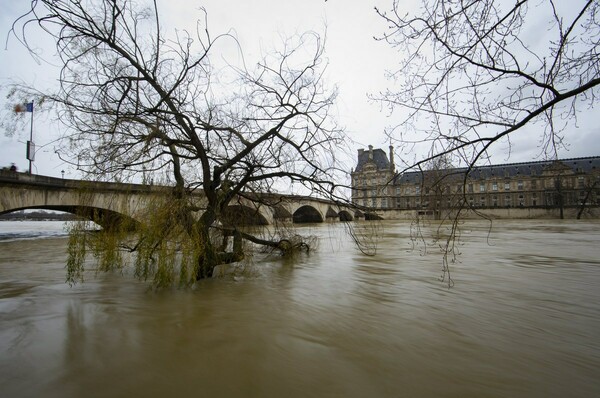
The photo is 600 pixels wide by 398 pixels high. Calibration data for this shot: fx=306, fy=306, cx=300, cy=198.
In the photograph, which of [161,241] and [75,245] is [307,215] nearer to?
[75,245]

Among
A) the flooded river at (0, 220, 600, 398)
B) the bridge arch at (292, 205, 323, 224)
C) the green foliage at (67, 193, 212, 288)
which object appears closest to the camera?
the flooded river at (0, 220, 600, 398)

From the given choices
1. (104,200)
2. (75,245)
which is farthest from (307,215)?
(75,245)

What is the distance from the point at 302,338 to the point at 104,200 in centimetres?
555

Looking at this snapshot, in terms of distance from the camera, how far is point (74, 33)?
15.1 feet

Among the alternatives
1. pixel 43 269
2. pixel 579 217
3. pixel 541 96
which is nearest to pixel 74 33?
pixel 541 96

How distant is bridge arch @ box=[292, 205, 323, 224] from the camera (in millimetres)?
39119

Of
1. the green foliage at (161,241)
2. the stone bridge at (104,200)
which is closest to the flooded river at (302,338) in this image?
the green foliage at (161,241)

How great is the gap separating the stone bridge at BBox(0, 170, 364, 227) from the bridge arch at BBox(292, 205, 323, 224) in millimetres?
21305

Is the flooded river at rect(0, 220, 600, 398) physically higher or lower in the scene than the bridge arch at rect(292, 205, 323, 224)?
lower

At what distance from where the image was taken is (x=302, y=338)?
12.3 feet

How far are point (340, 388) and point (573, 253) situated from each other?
12829 millimetres

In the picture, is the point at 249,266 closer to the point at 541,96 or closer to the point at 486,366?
the point at 486,366

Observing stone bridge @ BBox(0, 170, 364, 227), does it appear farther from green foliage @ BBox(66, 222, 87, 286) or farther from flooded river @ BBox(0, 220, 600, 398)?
flooded river @ BBox(0, 220, 600, 398)

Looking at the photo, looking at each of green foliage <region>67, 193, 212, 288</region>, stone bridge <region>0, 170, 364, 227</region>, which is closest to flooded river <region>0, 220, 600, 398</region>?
green foliage <region>67, 193, 212, 288</region>
